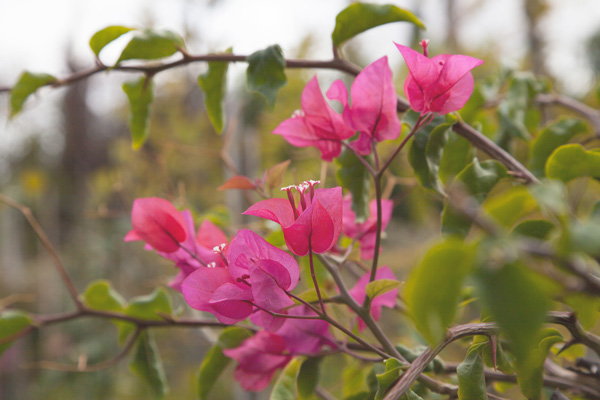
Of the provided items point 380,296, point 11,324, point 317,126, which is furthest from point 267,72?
point 11,324

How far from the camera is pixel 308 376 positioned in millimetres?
269

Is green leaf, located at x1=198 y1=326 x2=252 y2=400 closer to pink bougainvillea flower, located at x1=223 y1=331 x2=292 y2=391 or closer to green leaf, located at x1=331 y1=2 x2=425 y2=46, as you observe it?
pink bougainvillea flower, located at x1=223 y1=331 x2=292 y2=391

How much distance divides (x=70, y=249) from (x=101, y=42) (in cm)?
330

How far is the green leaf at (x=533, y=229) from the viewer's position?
0.64 ft

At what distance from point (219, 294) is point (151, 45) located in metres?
0.18

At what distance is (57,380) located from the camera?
2.40 metres

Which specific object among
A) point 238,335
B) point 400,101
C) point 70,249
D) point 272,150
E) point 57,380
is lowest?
point 57,380

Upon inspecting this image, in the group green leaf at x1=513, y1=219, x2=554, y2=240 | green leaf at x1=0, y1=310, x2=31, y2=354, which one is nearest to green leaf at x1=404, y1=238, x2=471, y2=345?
green leaf at x1=513, y1=219, x2=554, y2=240

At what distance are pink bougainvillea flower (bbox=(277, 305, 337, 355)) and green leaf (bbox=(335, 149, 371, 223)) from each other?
7 centimetres

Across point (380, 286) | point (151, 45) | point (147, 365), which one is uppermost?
point (151, 45)

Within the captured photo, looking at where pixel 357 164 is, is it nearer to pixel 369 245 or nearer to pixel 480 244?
pixel 369 245

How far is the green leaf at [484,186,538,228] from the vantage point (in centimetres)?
12

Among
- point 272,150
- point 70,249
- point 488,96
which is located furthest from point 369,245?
point 70,249

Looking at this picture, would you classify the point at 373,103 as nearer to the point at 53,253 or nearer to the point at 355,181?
the point at 355,181
